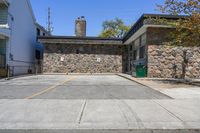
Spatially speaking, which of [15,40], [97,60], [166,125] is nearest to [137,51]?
[97,60]

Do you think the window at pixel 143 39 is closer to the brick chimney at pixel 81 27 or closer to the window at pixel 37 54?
the brick chimney at pixel 81 27

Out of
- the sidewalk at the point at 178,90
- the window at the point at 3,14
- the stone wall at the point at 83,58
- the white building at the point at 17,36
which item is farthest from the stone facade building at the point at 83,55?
the sidewalk at the point at 178,90

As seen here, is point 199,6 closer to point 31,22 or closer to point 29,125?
point 29,125

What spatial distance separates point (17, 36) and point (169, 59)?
46.7 feet

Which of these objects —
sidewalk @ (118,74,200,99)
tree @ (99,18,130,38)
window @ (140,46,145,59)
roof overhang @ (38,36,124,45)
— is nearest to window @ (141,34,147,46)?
window @ (140,46,145,59)

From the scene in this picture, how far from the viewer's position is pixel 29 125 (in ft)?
18.3

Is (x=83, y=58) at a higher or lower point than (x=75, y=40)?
lower

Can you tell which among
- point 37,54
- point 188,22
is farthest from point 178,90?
point 37,54

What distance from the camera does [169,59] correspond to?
18.6 meters

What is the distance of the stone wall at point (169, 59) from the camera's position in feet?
60.3

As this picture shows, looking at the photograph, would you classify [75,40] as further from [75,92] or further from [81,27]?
[75,92]

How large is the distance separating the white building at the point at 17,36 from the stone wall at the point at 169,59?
11.7m

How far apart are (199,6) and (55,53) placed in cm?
1753

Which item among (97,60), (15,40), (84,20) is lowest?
(97,60)
